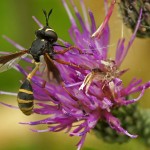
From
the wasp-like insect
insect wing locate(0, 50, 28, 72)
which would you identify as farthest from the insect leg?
insect wing locate(0, 50, 28, 72)

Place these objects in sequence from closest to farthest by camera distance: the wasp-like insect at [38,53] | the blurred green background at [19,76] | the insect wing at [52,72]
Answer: the insect wing at [52,72]
the wasp-like insect at [38,53]
the blurred green background at [19,76]

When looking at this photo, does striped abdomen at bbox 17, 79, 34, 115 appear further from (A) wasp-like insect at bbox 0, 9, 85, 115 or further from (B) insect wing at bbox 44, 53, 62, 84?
(B) insect wing at bbox 44, 53, 62, 84

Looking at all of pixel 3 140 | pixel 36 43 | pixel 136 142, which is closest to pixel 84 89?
pixel 36 43

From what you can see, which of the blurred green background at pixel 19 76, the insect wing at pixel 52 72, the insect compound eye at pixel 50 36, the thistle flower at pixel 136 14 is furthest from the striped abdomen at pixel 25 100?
the blurred green background at pixel 19 76

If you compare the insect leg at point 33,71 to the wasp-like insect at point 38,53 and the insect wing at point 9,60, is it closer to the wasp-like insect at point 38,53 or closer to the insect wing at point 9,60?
the wasp-like insect at point 38,53

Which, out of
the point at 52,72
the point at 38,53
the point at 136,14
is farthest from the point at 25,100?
the point at 136,14

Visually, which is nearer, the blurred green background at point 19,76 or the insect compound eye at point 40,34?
the insect compound eye at point 40,34

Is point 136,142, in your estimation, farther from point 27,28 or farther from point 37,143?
point 27,28
